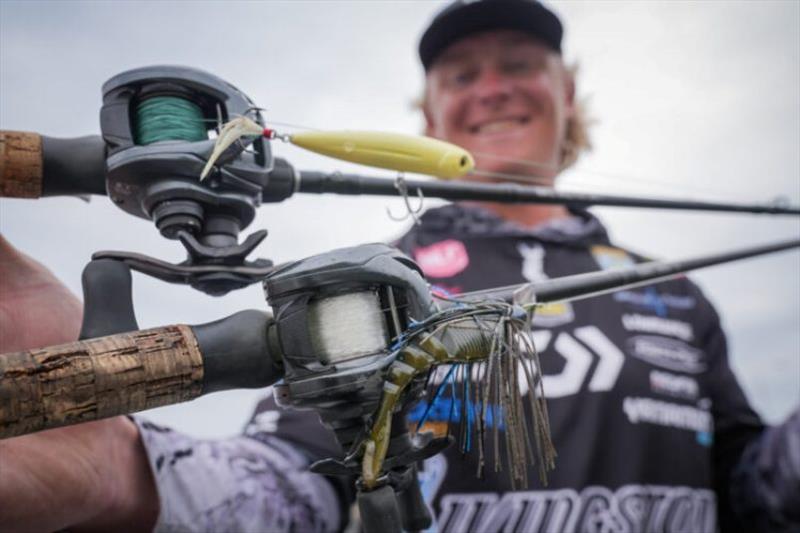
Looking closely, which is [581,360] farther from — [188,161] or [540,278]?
[188,161]

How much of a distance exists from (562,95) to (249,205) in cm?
280

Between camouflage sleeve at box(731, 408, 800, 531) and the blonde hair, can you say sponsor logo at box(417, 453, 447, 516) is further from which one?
the blonde hair

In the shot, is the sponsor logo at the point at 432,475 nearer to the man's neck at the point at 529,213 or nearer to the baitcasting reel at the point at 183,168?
the baitcasting reel at the point at 183,168

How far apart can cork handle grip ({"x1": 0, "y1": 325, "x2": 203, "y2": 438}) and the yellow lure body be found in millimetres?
452

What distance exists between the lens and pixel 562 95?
11.8 ft

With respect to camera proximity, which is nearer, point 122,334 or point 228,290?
point 122,334

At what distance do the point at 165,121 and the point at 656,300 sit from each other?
237 cm

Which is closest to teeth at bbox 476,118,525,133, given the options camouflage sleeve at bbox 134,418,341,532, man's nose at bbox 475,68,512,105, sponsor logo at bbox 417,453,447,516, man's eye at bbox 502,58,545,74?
man's nose at bbox 475,68,512,105

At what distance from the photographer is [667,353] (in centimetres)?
264

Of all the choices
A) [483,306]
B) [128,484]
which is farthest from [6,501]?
[483,306]

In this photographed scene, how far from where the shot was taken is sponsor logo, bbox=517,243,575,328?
8.46 ft

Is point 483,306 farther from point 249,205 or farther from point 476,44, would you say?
point 476,44

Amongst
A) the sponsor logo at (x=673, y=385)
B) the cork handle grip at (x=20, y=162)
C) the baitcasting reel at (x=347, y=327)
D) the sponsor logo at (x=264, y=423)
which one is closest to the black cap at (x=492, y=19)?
the sponsor logo at (x=673, y=385)

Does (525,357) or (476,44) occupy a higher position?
(476,44)
